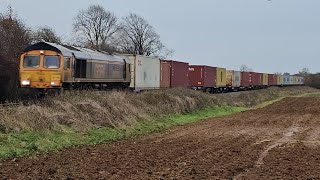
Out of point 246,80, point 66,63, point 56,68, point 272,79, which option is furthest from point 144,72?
point 272,79

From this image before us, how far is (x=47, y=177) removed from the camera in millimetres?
8938

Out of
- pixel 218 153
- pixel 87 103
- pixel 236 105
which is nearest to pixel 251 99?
pixel 236 105

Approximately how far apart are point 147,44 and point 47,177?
9229 centimetres

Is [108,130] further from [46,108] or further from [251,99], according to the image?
[251,99]

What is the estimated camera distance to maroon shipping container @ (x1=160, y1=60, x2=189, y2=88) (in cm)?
A: 4078

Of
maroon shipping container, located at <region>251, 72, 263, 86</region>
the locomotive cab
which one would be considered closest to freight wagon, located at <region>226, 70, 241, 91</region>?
maroon shipping container, located at <region>251, 72, 263, 86</region>

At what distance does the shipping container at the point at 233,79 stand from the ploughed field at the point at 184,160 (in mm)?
45654

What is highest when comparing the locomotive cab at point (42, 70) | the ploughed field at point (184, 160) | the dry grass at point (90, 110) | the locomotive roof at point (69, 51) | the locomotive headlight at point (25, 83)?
the locomotive roof at point (69, 51)

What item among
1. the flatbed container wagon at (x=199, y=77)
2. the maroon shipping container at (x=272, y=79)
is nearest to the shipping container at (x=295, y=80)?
the maroon shipping container at (x=272, y=79)

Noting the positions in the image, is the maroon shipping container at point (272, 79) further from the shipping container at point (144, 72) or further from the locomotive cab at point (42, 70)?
the locomotive cab at point (42, 70)

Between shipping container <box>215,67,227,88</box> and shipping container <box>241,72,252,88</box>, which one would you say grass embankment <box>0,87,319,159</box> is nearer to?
shipping container <box>215,67,227,88</box>

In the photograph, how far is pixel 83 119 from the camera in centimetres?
1756

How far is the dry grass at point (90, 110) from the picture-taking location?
48.9 ft

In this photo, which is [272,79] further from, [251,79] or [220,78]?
[220,78]
